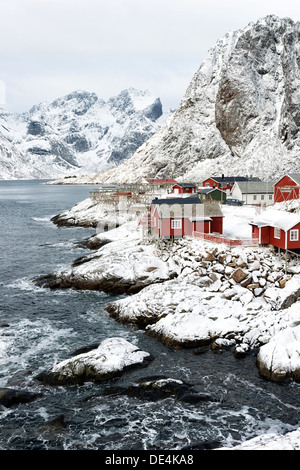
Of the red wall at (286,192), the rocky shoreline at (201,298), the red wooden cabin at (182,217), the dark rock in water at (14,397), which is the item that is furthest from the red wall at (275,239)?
the red wall at (286,192)

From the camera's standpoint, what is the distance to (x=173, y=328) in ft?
90.5

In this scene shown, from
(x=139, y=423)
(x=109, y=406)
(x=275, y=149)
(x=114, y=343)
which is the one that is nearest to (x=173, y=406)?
(x=139, y=423)

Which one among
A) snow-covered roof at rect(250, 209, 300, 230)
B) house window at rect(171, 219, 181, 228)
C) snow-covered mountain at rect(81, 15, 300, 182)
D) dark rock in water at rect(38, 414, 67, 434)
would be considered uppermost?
snow-covered mountain at rect(81, 15, 300, 182)

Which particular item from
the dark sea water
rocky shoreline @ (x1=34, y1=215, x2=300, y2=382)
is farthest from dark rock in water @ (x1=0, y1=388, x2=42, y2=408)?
rocky shoreline @ (x1=34, y1=215, x2=300, y2=382)

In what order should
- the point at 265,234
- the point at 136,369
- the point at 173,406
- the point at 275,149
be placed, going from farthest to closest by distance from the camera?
the point at 275,149 → the point at 265,234 → the point at 136,369 → the point at 173,406

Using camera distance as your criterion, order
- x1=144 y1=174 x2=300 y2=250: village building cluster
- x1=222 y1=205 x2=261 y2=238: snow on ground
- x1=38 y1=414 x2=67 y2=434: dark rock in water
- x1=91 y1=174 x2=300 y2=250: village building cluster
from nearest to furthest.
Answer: x1=38 y1=414 x2=67 y2=434: dark rock in water, x1=144 y1=174 x2=300 y2=250: village building cluster, x1=91 y1=174 x2=300 y2=250: village building cluster, x1=222 y1=205 x2=261 y2=238: snow on ground

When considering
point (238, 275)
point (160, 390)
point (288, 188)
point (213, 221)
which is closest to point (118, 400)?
point (160, 390)

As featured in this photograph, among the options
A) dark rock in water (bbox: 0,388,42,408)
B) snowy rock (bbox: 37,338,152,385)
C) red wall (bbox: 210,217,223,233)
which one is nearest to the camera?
dark rock in water (bbox: 0,388,42,408)

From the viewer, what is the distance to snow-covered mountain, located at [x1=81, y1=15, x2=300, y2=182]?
138 meters

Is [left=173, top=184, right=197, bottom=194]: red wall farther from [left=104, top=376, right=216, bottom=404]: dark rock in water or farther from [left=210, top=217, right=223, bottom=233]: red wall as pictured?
[left=104, top=376, right=216, bottom=404]: dark rock in water

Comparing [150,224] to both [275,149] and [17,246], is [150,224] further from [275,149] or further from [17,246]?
[275,149]

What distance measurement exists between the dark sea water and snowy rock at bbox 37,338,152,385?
0.52 meters

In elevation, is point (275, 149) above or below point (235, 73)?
below

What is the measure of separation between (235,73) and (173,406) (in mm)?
171863
